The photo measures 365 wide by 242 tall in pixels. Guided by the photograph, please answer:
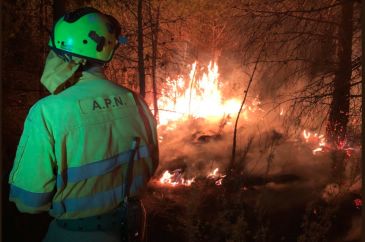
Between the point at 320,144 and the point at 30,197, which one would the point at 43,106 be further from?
the point at 320,144

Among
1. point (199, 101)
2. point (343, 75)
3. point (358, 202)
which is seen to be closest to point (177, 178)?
point (358, 202)

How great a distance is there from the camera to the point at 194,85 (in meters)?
15.4

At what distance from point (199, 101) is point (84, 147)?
1361 centimetres

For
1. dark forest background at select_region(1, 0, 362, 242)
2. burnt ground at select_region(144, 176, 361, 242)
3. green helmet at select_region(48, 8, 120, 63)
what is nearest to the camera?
green helmet at select_region(48, 8, 120, 63)

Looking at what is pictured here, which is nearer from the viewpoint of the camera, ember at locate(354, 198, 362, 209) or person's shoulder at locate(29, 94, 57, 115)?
person's shoulder at locate(29, 94, 57, 115)

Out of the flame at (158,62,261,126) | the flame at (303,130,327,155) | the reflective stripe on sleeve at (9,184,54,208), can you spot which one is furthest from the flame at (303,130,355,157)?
the reflective stripe on sleeve at (9,184,54,208)

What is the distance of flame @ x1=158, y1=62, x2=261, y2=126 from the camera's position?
1461 cm

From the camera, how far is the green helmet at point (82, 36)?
7.88ft

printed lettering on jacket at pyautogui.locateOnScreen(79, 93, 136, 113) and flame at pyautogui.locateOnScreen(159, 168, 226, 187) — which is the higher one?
printed lettering on jacket at pyautogui.locateOnScreen(79, 93, 136, 113)

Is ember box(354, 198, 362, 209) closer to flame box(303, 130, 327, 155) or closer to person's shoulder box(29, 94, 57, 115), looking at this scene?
flame box(303, 130, 327, 155)

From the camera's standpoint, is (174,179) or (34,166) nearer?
(34,166)

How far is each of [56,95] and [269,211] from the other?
16.7 feet

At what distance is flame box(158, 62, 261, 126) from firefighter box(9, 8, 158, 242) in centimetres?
1178

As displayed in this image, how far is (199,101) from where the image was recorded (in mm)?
15609
